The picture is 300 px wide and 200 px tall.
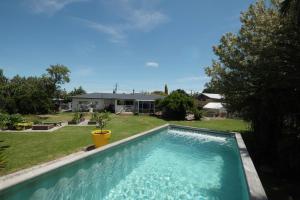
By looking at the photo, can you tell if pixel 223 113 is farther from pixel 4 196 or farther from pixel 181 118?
pixel 4 196

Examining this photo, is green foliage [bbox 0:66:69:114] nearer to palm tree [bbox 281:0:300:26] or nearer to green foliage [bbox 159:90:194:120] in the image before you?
green foliage [bbox 159:90:194:120]

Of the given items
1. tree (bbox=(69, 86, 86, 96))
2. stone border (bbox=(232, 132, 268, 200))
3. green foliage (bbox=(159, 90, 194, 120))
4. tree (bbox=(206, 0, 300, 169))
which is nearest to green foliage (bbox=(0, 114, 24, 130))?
tree (bbox=(206, 0, 300, 169))

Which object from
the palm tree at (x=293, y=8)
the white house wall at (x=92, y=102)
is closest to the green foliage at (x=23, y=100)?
the white house wall at (x=92, y=102)

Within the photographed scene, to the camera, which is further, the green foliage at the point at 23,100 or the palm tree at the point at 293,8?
the green foliage at the point at 23,100

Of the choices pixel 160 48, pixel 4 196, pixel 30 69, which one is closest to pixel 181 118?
pixel 160 48

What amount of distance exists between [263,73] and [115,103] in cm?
2976

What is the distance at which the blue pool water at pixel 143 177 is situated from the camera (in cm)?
579

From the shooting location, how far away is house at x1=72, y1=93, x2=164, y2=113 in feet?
120

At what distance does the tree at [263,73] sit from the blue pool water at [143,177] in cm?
253

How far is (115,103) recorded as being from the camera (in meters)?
36.8

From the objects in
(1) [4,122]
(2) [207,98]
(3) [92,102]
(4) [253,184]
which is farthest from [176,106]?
(4) [253,184]

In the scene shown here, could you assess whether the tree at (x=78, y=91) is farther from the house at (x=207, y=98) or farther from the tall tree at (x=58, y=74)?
the house at (x=207, y=98)

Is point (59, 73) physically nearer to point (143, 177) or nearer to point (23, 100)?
point (23, 100)

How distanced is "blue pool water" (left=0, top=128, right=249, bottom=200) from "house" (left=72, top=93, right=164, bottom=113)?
24.8 m
